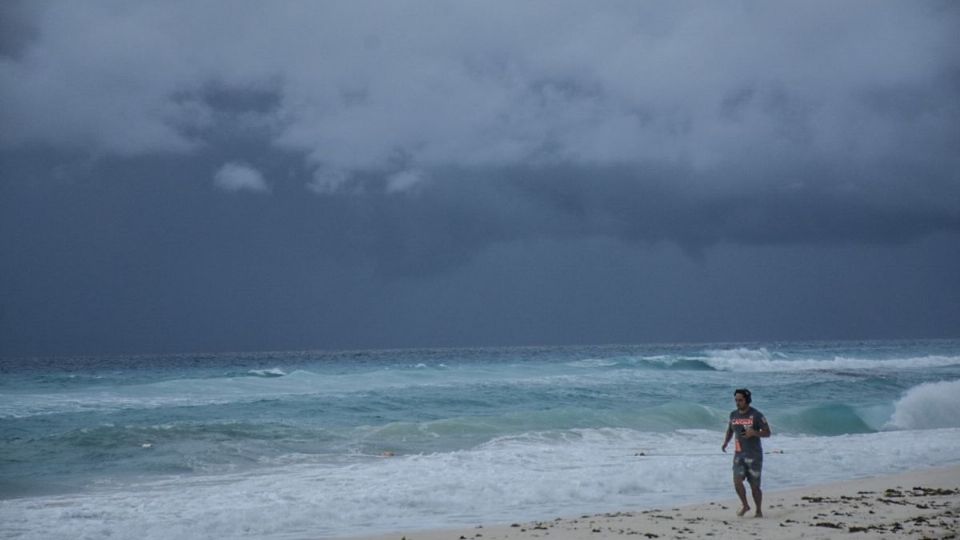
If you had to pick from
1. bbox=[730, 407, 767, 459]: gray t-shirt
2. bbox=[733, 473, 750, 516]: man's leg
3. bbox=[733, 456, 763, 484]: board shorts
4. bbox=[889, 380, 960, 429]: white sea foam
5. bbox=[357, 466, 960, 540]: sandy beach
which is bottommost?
bbox=[889, 380, 960, 429]: white sea foam

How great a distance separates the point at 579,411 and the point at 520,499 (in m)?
10.6

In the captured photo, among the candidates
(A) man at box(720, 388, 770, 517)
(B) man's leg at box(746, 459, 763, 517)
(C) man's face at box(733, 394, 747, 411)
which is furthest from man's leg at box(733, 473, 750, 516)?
(C) man's face at box(733, 394, 747, 411)

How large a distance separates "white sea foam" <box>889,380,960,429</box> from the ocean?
7cm

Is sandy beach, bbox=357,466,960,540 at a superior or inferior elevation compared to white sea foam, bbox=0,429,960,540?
superior

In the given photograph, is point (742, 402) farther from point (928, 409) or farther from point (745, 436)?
point (928, 409)

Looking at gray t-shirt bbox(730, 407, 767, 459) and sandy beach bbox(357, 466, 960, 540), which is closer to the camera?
sandy beach bbox(357, 466, 960, 540)

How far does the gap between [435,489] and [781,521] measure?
4.85 metres

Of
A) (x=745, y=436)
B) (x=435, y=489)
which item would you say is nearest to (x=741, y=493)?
(x=745, y=436)

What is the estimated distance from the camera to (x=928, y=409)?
22.9 m

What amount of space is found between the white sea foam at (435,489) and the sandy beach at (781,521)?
90 cm

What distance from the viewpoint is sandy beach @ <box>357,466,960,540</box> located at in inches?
331

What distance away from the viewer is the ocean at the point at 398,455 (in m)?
10.4

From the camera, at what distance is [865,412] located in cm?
2317

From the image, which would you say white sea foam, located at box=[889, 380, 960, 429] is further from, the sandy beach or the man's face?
the man's face
